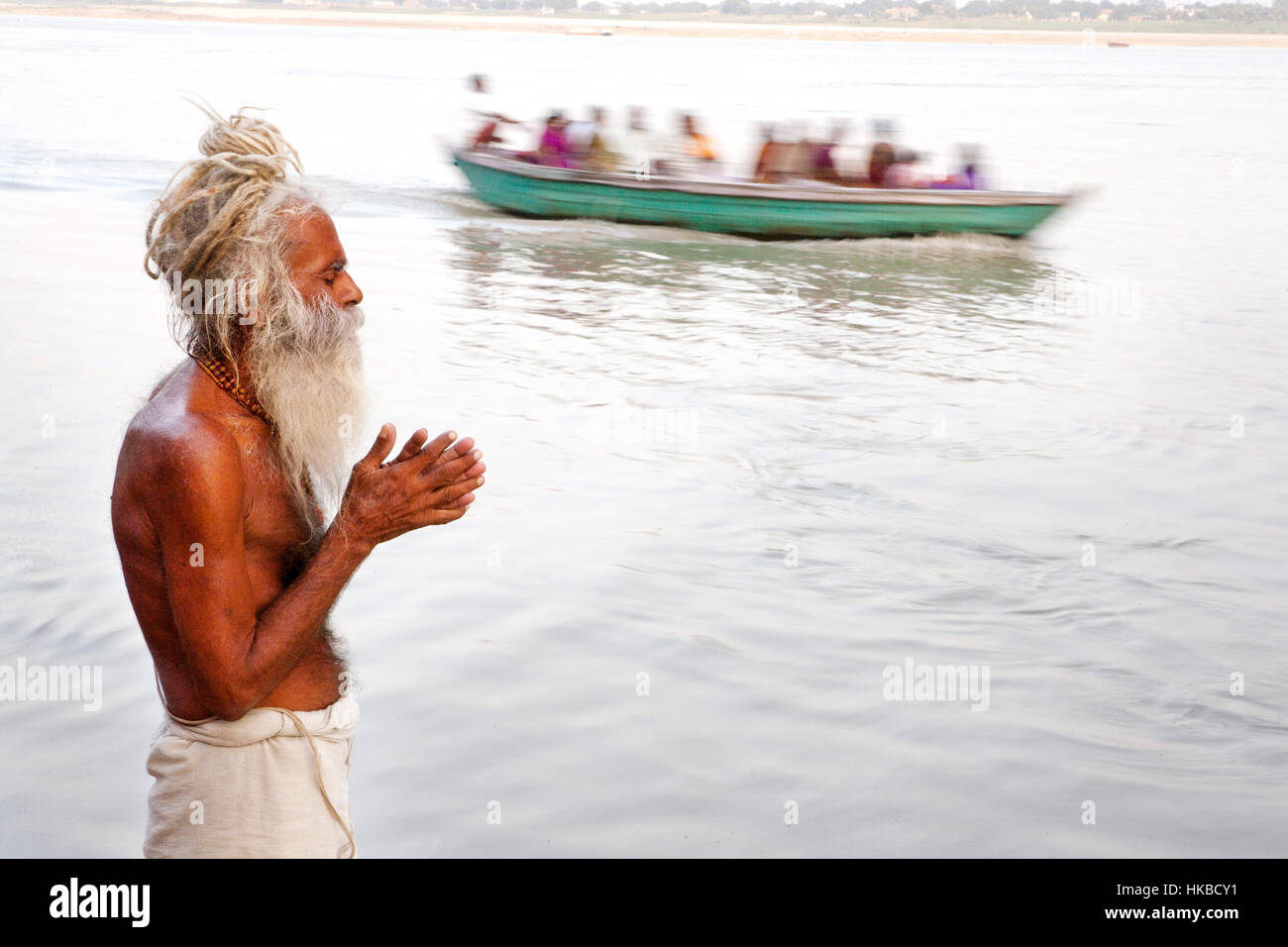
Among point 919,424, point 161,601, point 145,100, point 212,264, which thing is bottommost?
point 919,424

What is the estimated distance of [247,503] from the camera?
2.31 m

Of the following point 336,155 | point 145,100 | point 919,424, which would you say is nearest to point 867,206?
point 919,424

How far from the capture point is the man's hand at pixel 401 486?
2.27 metres

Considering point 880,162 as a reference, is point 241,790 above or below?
below

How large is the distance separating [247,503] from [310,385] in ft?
0.80

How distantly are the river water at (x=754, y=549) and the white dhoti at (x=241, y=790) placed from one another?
1.00m

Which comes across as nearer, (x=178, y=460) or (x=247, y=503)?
(x=178, y=460)

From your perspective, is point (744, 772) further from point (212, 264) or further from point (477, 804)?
point (212, 264)

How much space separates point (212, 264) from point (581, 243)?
1386 cm

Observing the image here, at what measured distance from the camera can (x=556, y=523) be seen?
6516mm

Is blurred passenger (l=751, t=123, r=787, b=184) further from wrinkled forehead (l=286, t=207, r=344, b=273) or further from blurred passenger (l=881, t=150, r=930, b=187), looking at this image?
wrinkled forehead (l=286, t=207, r=344, b=273)

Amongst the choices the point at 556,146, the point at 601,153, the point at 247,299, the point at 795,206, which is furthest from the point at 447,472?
the point at 556,146
